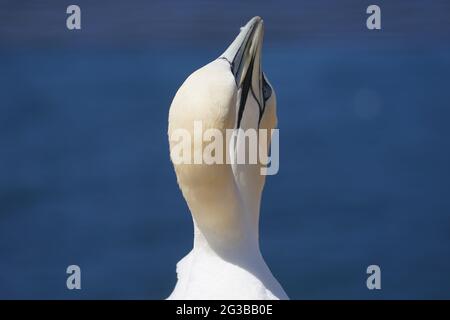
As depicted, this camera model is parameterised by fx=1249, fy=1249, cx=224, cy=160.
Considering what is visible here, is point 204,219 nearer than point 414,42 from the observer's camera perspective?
Yes

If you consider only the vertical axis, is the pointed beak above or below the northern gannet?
above

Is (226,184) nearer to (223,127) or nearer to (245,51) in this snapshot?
(223,127)

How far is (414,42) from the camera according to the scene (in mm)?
8641

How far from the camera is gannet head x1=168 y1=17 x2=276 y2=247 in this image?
3.61 meters

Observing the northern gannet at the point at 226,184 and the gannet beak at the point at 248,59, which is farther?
the gannet beak at the point at 248,59

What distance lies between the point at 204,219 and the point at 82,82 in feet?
15.5

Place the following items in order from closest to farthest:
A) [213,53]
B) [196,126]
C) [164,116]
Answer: [196,126] → [164,116] → [213,53]

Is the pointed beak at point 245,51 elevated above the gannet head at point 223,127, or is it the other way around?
the pointed beak at point 245,51

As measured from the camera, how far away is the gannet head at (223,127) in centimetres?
361

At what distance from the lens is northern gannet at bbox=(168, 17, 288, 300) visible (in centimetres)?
362

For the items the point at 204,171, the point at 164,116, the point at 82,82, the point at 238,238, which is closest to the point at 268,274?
the point at 238,238

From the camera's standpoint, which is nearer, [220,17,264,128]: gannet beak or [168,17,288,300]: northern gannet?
[168,17,288,300]: northern gannet

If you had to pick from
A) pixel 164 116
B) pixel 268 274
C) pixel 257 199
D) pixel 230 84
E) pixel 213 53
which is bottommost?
pixel 268 274

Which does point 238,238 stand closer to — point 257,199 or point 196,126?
point 257,199
